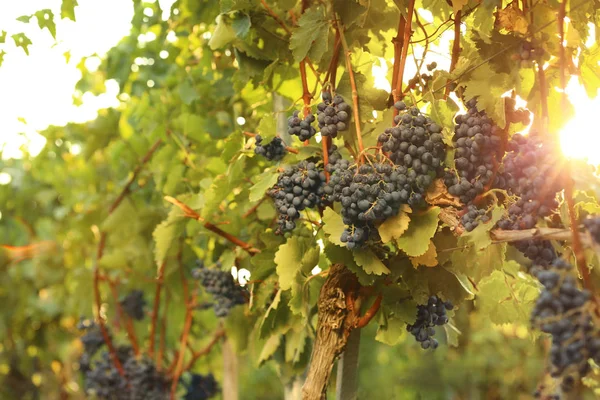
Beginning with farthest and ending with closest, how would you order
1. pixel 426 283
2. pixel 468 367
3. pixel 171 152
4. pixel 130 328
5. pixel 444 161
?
pixel 468 367, pixel 130 328, pixel 171 152, pixel 426 283, pixel 444 161

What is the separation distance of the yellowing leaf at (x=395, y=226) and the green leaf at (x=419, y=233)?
0.02m

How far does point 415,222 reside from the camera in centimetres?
103

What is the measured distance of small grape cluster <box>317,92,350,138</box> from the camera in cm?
108

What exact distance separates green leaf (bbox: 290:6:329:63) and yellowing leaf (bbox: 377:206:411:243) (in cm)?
33

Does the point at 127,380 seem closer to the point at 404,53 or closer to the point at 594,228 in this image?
the point at 404,53

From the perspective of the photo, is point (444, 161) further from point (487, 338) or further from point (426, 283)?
point (487, 338)

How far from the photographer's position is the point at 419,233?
1012 mm

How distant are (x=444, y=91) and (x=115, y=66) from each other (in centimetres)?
143

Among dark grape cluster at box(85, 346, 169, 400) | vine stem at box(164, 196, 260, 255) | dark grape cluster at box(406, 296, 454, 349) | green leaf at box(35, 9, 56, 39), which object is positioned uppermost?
green leaf at box(35, 9, 56, 39)

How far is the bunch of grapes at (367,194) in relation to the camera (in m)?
0.96

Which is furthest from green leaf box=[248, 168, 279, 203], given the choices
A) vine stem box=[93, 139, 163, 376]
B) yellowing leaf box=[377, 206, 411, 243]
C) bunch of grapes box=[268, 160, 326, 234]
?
vine stem box=[93, 139, 163, 376]

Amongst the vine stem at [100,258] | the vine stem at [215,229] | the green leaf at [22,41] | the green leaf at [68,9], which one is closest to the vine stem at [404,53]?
the vine stem at [215,229]

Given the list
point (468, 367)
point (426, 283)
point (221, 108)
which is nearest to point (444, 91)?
point (426, 283)

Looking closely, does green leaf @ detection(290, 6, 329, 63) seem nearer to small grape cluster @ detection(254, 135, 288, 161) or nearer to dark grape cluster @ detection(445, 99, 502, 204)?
small grape cluster @ detection(254, 135, 288, 161)
